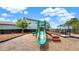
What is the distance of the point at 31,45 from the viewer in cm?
511

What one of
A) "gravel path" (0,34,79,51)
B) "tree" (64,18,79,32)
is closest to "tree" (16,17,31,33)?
"gravel path" (0,34,79,51)

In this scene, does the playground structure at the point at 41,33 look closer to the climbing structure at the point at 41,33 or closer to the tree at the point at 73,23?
the climbing structure at the point at 41,33

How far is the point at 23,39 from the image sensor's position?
514 cm

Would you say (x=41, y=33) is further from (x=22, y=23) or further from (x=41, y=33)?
(x=22, y=23)

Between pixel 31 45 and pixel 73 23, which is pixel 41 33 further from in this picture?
pixel 73 23

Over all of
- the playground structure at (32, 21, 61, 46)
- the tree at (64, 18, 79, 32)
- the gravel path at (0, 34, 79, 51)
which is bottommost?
the gravel path at (0, 34, 79, 51)

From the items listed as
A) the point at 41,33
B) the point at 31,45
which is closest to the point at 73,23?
the point at 41,33

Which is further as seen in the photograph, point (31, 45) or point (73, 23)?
point (73, 23)

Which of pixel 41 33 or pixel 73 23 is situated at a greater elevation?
pixel 73 23

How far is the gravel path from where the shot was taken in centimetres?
509

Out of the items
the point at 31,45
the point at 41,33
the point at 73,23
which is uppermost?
the point at 73,23

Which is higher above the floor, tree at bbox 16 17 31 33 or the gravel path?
tree at bbox 16 17 31 33

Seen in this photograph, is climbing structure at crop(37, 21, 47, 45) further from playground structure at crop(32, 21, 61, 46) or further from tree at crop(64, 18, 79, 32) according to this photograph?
tree at crop(64, 18, 79, 32)
